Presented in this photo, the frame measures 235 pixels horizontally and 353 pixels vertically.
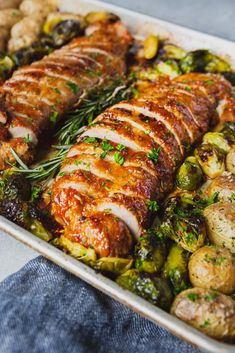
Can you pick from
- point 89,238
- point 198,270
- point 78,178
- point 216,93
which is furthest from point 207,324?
point 216,93

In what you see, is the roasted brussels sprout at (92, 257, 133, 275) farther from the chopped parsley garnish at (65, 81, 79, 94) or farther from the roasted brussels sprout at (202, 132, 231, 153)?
the chopped parsley garnish at (65, 81, 79, 94)

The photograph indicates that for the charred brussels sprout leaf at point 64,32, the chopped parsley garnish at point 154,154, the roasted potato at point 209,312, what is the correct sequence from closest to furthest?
the roasted potato at point 209,312 < the chopped parsley garnish at point 154,154 < the charred brussels sprout leaf at point 64,32

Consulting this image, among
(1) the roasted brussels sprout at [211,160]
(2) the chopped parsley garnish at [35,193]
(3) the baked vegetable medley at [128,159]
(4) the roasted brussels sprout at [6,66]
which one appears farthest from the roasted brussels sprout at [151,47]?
(2) the chopped parsley garnish at [35,193]

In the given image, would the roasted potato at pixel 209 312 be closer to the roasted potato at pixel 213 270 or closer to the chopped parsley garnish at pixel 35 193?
the roasted potato at pixel 213 270

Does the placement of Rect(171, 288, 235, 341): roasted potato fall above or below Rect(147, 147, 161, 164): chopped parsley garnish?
below

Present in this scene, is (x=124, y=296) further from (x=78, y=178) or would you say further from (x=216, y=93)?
(x=216, y=93)

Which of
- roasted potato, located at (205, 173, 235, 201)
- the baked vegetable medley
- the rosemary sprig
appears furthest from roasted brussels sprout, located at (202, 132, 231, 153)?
the rosemary sprig

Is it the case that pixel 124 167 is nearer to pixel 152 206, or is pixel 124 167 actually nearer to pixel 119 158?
pixel 119 158
